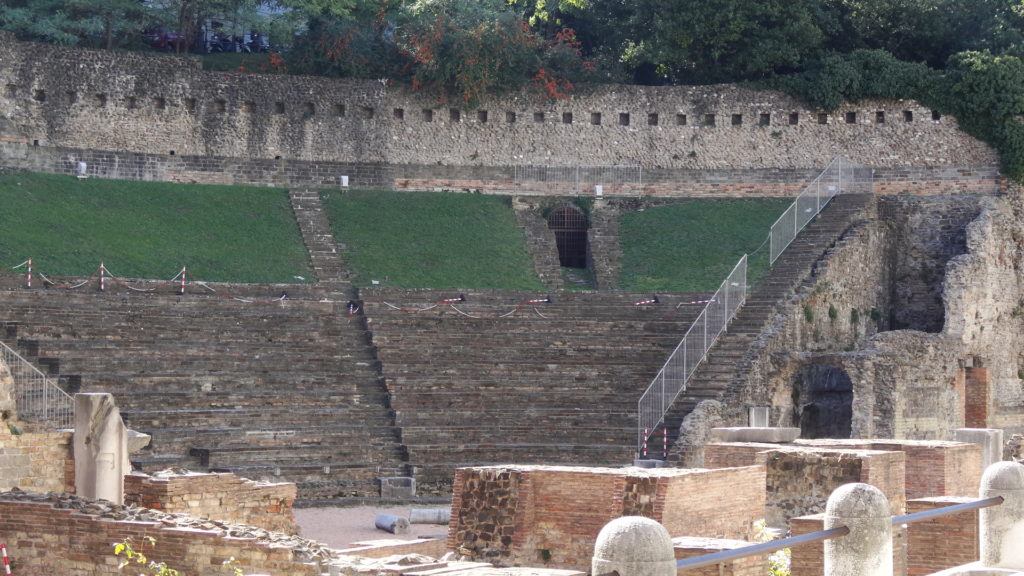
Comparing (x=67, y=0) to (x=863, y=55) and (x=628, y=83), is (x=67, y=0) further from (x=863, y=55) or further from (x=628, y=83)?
(x=863, y=55)

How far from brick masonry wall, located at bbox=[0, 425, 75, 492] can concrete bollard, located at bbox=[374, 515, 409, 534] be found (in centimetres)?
474

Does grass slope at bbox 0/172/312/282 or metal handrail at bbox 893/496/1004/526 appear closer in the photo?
metal handrail at bbox 893/496/1004/526

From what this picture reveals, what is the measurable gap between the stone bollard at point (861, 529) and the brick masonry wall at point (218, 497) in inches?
307

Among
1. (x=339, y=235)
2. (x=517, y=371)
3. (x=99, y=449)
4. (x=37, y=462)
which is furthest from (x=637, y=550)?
(x=339, y=235)

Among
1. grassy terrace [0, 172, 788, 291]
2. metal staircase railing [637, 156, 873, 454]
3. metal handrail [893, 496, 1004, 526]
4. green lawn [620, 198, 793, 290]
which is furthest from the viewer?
green lawn [620, 198, 793, 290]

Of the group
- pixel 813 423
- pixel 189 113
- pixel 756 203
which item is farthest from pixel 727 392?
pixel 189 113

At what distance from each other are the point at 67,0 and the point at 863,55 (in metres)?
21.4

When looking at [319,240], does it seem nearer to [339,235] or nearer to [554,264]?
[339,235]

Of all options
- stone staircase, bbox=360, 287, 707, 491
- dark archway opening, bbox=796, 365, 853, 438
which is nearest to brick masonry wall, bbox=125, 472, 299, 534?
stone staircase, bbox=360, 287, 707, 491

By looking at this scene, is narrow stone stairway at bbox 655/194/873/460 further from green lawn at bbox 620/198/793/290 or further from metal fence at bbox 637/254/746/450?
green lawn at bbox 620/198/793/290

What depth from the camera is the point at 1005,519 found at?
9.56m

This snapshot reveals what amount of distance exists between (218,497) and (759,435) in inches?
311

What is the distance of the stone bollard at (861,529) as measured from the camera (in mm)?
7645

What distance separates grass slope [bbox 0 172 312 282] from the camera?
2948cm
